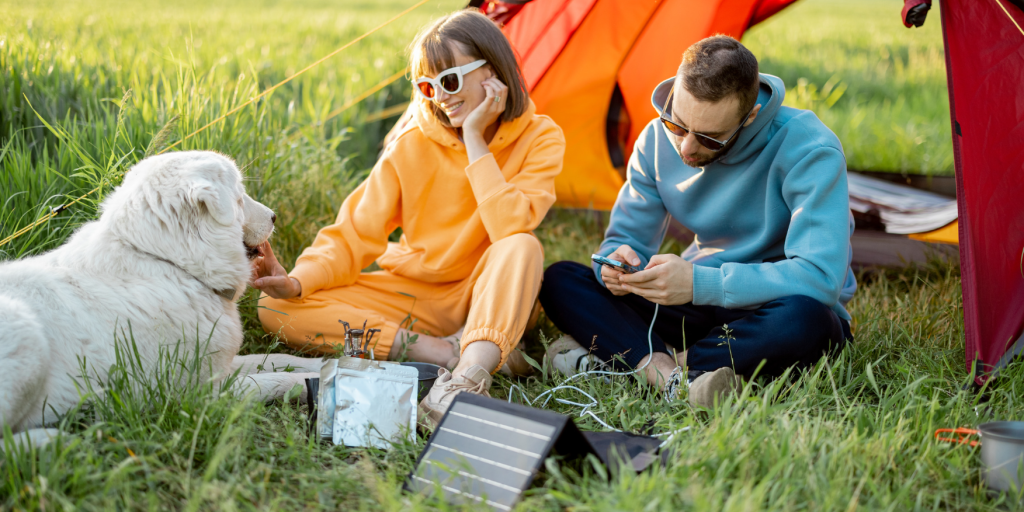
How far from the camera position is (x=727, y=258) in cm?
256

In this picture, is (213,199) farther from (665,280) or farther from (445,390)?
(665,280)

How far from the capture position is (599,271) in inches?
104

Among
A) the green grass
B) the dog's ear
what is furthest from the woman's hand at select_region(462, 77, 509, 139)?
the green grass

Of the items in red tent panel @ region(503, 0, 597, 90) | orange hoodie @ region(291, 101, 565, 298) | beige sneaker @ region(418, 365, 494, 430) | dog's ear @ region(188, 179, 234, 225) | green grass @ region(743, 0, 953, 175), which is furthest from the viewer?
green grass @ region(743, 0, 953, 175)

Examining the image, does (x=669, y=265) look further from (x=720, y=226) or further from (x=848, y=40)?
(x=848, y=40)

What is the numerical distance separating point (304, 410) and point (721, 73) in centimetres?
170

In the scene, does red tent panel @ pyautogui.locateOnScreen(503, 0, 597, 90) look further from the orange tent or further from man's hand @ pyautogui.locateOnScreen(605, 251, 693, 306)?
man's hand @ pyautogui.locateOnScreen(605, 251, 693, 306)

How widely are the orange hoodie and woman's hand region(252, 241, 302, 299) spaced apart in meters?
0.11

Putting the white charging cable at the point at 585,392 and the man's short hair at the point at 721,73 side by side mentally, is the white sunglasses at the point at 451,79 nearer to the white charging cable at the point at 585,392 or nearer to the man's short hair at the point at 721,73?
the man's short hair at the point at 721,73

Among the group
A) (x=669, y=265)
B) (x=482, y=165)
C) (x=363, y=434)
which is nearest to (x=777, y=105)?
(x=669, y=265)

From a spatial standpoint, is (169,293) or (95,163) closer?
(169,293)

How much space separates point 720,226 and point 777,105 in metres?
0.48

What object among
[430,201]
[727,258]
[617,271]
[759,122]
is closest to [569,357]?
[617,271]

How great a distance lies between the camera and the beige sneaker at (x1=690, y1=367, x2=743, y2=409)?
6.92 feet
